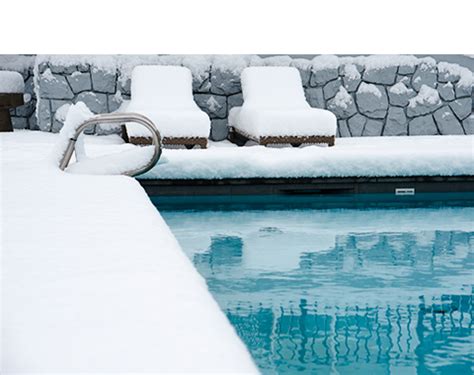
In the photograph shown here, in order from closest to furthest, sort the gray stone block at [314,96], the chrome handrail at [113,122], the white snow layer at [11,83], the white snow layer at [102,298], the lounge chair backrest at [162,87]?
the white snow layer at [102,298]
the chrome handrail at [113,122]
the lounge chair backrest at [162,87]
the white snow layer at [11,83]
the gray stone block at [314,96]

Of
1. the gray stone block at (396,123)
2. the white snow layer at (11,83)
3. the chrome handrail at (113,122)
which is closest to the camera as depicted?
the chrome handrail at (113,122)

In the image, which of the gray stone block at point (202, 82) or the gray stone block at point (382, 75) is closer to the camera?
the gray stone block at point (202, 82)

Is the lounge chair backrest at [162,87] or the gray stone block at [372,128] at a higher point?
the lounge chair backrest at [162,87]

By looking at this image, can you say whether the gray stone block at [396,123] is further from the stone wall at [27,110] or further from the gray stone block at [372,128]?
the stone wall at [27,110]

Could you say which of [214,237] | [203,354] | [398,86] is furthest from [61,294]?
[398,86]

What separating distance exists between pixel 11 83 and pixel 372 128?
4.26 meters

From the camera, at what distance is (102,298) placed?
5.97ft

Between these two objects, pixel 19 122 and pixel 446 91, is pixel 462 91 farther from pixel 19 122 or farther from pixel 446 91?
pixel 19 122

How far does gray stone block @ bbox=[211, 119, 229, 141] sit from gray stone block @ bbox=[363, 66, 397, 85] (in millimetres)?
1812

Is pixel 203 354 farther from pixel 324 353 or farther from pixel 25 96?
pixel 25 96

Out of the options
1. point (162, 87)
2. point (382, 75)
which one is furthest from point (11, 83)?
point (382, 75)

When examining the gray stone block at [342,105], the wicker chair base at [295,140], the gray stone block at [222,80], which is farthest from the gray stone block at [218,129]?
the gray stone block at [342,105]

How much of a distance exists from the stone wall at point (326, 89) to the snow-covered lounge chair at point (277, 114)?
41 centimetres

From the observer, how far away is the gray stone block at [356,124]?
943cm
